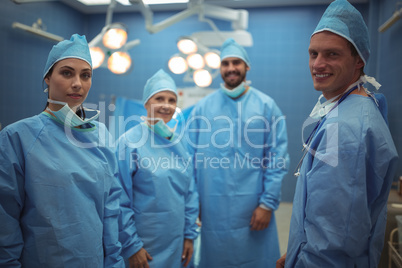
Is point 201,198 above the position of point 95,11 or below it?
below

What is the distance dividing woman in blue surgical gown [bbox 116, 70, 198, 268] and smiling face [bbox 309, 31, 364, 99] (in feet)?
2.71

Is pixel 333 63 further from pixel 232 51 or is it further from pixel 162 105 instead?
pixel 232 51

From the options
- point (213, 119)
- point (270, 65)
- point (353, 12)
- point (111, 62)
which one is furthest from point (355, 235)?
point (270, 65)

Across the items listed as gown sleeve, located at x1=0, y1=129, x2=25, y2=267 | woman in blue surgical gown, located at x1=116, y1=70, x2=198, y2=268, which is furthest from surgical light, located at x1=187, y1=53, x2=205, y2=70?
gown sleeve, located at x1=0, y1=129, x2=25, y2=267

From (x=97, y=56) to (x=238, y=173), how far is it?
127 cm

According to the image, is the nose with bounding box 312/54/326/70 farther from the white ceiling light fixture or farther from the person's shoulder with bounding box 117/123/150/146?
the white ceiling light fixture

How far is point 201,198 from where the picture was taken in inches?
75.6

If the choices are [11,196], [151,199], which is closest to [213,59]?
[151,199]

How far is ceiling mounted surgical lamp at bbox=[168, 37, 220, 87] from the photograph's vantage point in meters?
2.58

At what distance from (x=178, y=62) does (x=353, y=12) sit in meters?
1.73

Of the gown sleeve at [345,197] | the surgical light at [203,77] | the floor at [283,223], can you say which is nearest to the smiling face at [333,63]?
the gown sleeve at [345,197]

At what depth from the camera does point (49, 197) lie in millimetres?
1011

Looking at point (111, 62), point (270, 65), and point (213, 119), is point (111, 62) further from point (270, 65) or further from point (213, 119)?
point (270, 65)

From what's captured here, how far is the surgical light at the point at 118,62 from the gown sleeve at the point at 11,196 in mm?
1282
